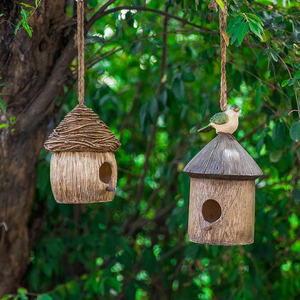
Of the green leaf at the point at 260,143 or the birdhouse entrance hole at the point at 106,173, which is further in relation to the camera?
the green leaf at the point at 260,143

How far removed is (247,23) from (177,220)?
1.50 m

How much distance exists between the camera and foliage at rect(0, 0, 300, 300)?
2453mm

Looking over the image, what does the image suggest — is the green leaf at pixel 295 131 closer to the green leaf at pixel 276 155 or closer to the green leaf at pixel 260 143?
the green leaf at pixel 260 143

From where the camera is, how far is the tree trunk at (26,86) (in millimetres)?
2076

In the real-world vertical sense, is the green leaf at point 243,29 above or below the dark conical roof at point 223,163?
above

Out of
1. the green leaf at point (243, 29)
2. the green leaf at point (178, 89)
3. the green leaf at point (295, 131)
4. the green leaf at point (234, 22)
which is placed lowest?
the green leaf at point (295, 131)

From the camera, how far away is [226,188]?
1691 millimetres

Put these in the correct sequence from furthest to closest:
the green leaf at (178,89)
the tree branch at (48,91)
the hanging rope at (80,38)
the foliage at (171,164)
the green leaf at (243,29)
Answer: the green leaf at (178,89) → the foliage at (171,164) → the tree branch at (48,91) → the hanging rope at (80,38) → the green leaf at (243,29)

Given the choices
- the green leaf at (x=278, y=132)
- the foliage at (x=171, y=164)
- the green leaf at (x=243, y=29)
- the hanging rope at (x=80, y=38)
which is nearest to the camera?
the green leaf at (x=243, y=29)

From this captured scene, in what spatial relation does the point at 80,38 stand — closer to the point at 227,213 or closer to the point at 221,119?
the point at 221,119

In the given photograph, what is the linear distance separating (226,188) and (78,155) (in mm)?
570

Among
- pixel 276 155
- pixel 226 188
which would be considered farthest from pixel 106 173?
pixel 276 155

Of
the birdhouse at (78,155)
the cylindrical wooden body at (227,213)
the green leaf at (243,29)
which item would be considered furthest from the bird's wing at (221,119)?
the birdhouse at (78,155)

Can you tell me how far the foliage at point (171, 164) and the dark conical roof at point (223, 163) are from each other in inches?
18.5
